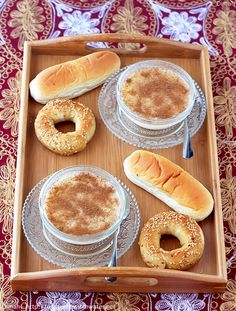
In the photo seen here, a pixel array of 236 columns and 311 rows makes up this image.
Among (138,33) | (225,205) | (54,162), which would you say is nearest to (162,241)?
(225,205)

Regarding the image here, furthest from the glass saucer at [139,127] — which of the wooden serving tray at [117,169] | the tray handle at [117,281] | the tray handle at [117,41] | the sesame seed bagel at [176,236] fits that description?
the tray handle at [117,281]

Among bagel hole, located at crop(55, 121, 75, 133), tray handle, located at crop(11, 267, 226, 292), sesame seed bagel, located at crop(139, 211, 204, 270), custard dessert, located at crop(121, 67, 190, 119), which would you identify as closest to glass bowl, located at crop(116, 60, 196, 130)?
custard dessert, located at crop(121, 67, 190, 119)

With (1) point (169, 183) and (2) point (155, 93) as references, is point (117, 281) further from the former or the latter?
(2) point (155, 93)

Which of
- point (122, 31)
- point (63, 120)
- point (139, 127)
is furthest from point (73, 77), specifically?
point (122, 31)

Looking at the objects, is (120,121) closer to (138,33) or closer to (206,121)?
(206,121)

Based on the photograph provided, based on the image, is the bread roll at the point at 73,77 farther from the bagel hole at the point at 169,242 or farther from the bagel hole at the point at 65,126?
the bagel hole at the point at 169,242
